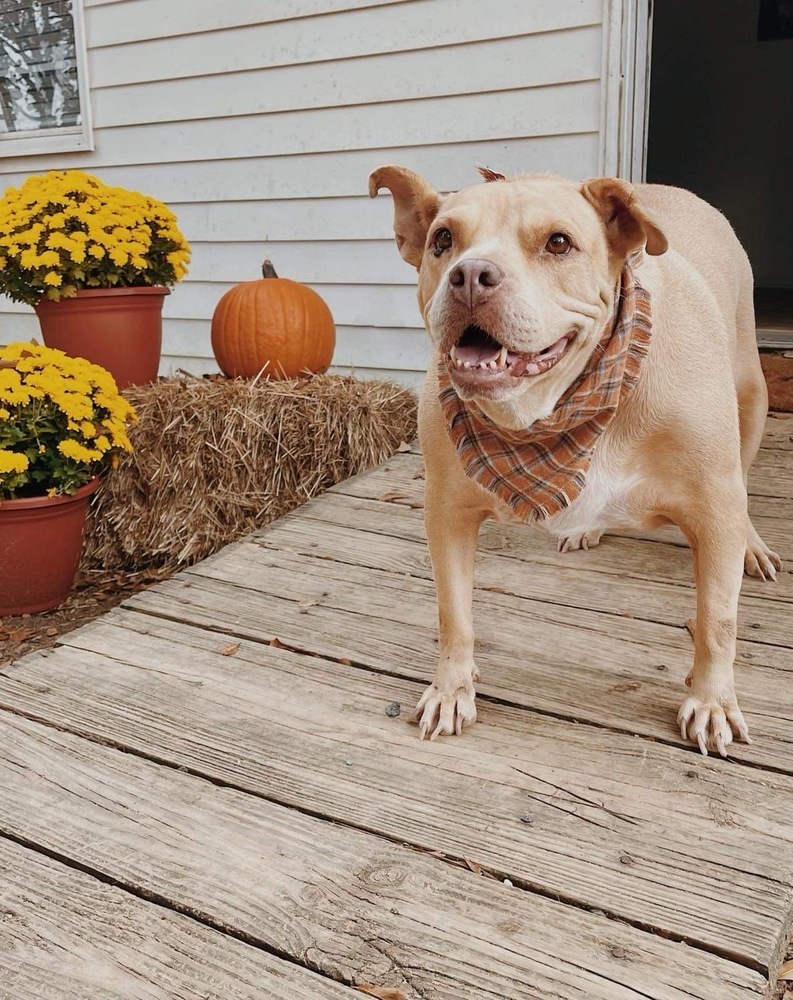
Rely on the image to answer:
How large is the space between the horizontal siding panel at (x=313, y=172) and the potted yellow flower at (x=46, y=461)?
214 cm

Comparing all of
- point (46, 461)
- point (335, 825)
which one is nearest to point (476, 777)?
point (335, 825)

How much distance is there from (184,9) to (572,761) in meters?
5.12

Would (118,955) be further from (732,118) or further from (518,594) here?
(732,118)

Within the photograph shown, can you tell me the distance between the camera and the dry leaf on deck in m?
1.31

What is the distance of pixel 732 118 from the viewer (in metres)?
8.78

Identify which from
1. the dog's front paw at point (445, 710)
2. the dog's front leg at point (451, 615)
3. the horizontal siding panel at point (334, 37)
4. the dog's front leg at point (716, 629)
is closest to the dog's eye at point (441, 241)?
the dog's front leg at point (451, 615)

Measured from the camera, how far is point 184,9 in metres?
5.39

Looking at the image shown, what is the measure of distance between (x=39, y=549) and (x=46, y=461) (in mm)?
327

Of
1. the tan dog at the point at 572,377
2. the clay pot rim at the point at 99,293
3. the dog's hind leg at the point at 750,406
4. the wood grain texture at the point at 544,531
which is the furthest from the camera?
the clay pot rim at the point at 99,293

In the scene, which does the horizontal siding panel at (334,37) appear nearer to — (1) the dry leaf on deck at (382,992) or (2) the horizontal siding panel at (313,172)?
(2) the horizontal siding panel at (313,172)

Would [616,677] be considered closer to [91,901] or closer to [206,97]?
[91,901]

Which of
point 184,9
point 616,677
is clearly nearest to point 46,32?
point 184,9

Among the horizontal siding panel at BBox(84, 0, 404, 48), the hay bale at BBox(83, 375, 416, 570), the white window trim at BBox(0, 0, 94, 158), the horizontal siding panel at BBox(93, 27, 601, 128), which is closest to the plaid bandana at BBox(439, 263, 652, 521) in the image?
the hay bale at BBox(83, 375, 416, 570)

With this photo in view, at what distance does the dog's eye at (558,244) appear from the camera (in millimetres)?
1627
